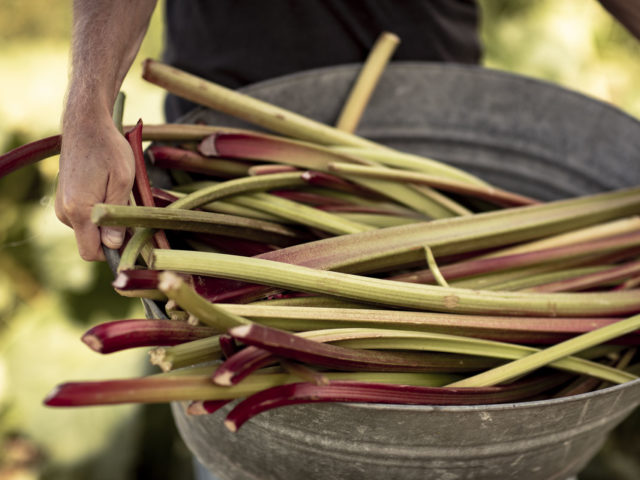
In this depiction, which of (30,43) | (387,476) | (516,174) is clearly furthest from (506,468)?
(30,43)

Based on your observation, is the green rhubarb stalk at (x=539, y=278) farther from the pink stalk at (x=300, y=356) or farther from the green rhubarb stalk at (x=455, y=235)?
the pink stalk at (x=300, y=356)

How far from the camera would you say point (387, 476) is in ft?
2.65

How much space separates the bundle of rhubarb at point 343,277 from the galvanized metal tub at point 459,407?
0.07 m

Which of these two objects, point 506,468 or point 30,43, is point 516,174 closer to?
point 506,468

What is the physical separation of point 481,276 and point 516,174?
0.47m

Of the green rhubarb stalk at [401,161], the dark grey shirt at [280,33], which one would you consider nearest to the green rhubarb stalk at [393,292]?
the green rhubarb stalk at [401,161]

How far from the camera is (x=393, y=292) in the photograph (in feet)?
2.72

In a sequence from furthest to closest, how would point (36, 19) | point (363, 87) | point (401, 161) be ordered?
point (36, 19) → point (363, 87) → point (401, 161)

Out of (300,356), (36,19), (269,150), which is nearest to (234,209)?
(269,150)

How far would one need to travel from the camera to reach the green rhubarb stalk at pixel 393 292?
75cm

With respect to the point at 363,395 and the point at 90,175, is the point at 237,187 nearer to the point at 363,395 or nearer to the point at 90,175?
the point at 90,175

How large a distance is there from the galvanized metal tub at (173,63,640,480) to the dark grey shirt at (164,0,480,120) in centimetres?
13

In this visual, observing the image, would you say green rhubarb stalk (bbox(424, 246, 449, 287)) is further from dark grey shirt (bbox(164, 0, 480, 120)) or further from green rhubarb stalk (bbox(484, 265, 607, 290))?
dark grey shirt (bbox(164, 0, 480, 120))

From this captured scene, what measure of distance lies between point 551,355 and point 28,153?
0.79 m
